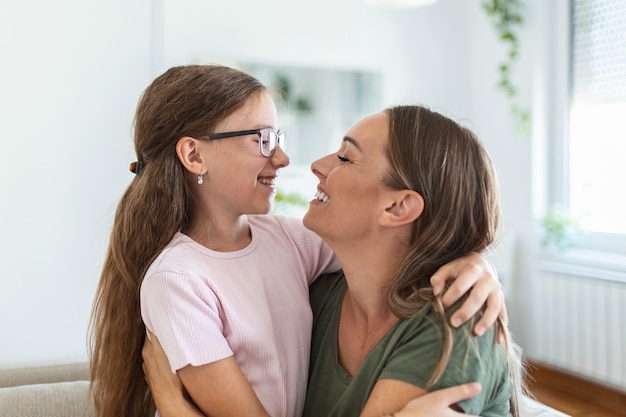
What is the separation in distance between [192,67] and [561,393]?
3235 mm

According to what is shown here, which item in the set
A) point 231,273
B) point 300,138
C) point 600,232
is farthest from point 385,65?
point 231,273

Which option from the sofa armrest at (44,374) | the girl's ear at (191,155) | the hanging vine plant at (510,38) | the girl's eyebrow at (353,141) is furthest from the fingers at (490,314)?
the hanging vine plant at (510,38)

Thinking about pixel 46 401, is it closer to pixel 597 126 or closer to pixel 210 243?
pixel 210 243

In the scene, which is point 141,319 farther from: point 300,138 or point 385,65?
point 385,65

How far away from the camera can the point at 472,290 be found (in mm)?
1307

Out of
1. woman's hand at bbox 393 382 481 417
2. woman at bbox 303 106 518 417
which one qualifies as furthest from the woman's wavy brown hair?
woman's hand at bbox 393 382 481 417

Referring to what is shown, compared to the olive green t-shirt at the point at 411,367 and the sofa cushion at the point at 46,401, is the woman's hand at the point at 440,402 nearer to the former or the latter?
the olive green t-shirt at the point at 411,367

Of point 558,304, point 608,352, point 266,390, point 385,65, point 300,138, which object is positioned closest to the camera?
point 266,390

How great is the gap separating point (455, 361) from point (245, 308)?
1.61 feet

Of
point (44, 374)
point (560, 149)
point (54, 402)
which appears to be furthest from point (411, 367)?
point (560, 149)

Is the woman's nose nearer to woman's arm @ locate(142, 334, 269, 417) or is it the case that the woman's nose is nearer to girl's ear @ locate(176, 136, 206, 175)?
girl's ear @ locate(176, 136, 206, 175)

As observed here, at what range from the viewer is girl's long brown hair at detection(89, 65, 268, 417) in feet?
5.15

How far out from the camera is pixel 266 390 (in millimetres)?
1477

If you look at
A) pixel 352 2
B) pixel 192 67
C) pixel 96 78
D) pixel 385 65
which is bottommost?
pixel 192 67
